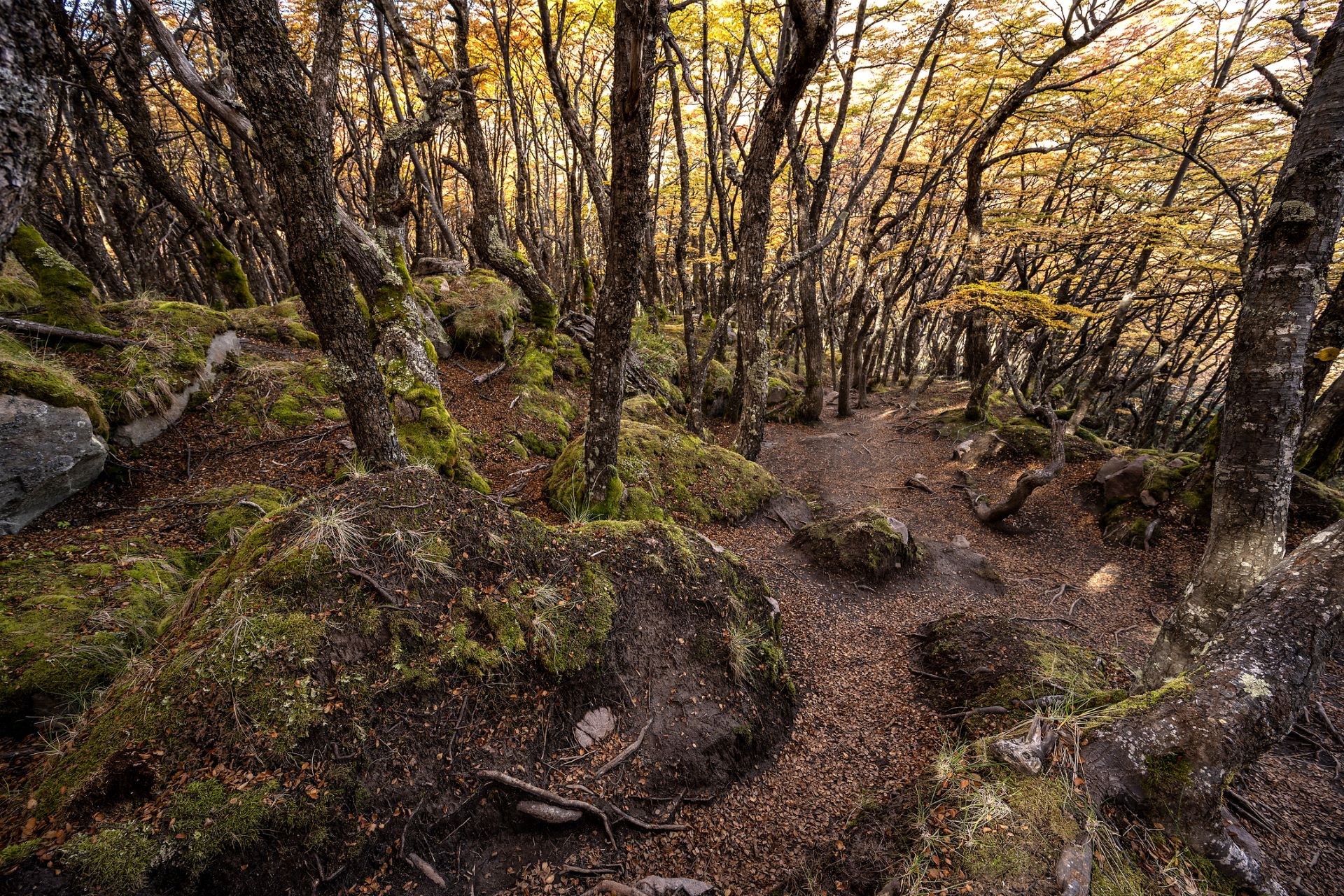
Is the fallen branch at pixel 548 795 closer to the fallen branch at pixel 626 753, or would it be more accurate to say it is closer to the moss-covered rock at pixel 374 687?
the moss-covered rock at pixel 374 687

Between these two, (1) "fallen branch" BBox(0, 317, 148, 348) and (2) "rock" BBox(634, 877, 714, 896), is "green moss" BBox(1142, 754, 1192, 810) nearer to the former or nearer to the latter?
(2) "rock" BBox(634, 877, 714, 896)

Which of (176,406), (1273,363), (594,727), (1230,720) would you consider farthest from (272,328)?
(1273,363)

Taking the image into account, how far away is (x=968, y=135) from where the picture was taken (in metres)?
13.0

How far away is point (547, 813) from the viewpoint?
2.84 metres

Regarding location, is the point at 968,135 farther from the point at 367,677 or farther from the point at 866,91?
the point at 367,677

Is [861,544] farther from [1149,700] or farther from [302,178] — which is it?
[302,178]

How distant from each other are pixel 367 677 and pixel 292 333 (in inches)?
321

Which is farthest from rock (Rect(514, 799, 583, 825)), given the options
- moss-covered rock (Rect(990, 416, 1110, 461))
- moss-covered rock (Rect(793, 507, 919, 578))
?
moss-covered rock (Rect(990, 416, 1110, 461))

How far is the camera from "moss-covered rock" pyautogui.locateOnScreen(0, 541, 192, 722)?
2684 millimetres

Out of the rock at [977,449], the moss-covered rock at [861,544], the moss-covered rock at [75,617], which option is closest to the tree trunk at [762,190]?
the moss-covered rock at [861,544]

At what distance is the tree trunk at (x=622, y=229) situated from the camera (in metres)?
4.02

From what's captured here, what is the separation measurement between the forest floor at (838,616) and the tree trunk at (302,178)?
208 cm

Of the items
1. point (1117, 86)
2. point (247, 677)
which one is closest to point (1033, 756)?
point (247, 677)

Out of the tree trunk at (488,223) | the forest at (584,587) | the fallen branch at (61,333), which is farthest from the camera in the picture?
the tree trunk at (488,223)
